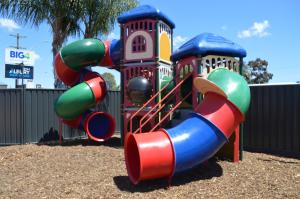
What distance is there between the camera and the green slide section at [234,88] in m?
7.06

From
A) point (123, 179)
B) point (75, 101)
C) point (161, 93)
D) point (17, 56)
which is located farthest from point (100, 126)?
point (17, 56)

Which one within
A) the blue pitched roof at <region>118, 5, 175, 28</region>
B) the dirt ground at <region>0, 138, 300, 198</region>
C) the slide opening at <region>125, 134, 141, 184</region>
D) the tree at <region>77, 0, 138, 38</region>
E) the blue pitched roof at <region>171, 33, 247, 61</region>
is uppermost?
the tree at <region>77, 0, 138, 38</region>

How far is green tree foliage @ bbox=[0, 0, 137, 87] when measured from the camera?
1683 centimetres

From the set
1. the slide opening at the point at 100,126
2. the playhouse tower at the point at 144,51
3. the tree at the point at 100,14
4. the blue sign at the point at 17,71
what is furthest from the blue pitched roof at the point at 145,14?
the blue sign at the point at 17,71

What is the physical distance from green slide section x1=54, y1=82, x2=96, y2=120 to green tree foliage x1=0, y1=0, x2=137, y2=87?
18.2ft

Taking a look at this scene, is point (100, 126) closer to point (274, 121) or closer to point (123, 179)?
point (274, 121)

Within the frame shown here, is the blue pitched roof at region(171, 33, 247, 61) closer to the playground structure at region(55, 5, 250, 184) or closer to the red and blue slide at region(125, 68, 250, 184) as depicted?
the playground structure at region(55, 5, 250, 184)

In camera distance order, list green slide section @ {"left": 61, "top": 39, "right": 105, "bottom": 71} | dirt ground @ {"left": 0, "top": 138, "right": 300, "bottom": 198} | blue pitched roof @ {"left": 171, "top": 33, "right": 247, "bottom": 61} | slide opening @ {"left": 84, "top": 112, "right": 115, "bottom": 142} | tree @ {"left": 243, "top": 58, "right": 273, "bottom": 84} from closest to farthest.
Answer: dirt ground @ {"left": 0, "top": 138, "right": 300, "bottom": 198} → blue pitched roof @ {"left": 171, "top": 33, "right": 247, "bottom": 61} → green slide section @ {"left": 61, "top": 39, "right": 105, "bottom": 71} → slide opening @ {"left": 84, "top": 112, "right": 115, "bottom": 142} → tree @ {"left": 243, "top": 58, "right": 273, "bottom": 84}

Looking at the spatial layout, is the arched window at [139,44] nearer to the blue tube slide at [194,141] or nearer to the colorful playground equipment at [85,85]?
the colorful playground equipment at [85,85]

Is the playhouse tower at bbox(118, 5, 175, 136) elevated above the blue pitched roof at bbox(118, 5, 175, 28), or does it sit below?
below

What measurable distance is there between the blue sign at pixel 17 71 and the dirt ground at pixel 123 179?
11583mm

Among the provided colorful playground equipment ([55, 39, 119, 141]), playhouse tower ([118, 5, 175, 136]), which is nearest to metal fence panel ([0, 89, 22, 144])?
colorful playground equipment ([55, 39, 119, 141])

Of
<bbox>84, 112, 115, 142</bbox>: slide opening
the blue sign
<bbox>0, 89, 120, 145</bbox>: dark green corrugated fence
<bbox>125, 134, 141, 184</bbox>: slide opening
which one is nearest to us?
<bbox>125, 134, 141, 184</bbox>: slide opening

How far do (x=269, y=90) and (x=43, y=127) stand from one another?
753cm
